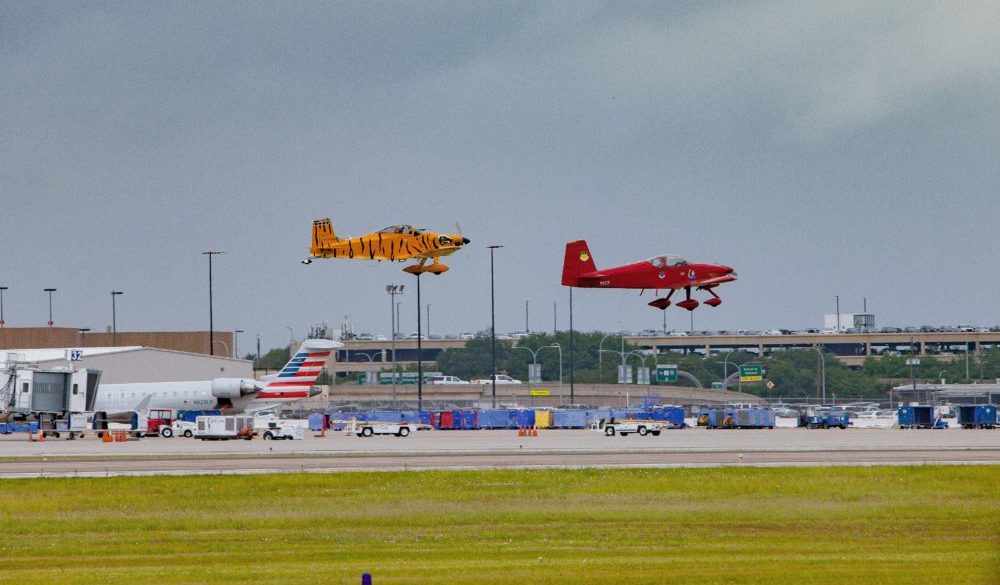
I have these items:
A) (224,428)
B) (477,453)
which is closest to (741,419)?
(224,428)

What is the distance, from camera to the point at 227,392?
121 m

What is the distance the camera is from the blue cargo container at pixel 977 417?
126m

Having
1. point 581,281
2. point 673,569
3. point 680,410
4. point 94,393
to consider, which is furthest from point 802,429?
point 673,569

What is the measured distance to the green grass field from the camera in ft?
120

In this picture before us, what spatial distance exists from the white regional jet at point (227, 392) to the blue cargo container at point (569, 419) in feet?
73.6

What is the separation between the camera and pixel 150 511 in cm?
5106

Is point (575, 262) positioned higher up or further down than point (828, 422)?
higher up

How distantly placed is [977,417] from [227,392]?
66.0 metres

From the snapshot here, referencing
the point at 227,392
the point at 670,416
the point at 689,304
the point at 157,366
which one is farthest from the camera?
the point at 157,366

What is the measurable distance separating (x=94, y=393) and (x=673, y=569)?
295 ft

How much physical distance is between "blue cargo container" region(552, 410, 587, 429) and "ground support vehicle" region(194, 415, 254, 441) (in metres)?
37.2

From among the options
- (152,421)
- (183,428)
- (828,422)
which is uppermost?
(152,421)

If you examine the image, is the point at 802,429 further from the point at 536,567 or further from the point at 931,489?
the point at 536,567

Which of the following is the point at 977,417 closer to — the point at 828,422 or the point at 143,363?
the point at 828,422
